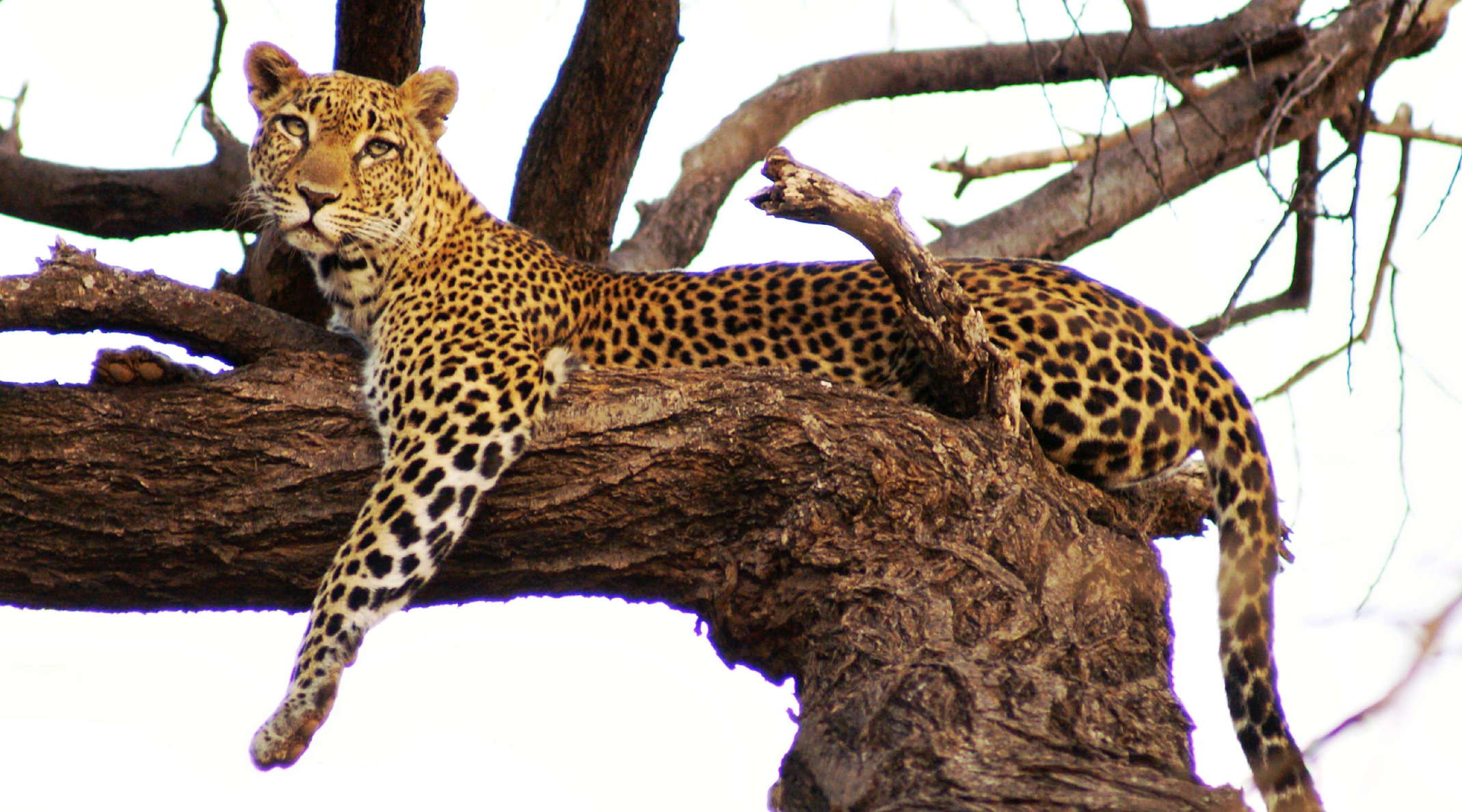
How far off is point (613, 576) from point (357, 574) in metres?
0.98

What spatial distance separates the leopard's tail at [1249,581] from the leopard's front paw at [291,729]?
130 inches

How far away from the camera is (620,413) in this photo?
578 centimetres

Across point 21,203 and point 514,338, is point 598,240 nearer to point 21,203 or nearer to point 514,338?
point 514,338

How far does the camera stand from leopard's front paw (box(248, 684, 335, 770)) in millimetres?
5262

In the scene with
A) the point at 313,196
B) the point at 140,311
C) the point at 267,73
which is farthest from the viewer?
the point at 267,73

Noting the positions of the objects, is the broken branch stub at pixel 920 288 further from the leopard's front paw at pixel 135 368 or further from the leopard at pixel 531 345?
the leopard's front paw at pixel 135 368

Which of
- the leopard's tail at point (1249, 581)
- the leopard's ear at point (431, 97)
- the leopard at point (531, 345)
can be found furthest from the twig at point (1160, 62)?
the leopard's ear at point (431, 97)

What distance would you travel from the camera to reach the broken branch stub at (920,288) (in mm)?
4828

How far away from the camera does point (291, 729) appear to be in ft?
17.5

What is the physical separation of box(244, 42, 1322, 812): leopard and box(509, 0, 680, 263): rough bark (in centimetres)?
71

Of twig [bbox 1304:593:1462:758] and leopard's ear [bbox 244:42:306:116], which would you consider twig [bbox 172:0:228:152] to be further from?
twig [bbox 1304:593:1462:758]

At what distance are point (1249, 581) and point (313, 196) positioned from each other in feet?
13.9

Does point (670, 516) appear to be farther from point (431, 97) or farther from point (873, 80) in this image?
point (873, 80)

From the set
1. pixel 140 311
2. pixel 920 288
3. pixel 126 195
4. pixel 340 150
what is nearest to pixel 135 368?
pixel 140 311
